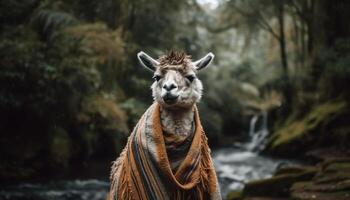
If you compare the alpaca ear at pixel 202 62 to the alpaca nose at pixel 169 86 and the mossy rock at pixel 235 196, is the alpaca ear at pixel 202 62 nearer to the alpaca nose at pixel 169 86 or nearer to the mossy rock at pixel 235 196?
the alpaca nose at pixel 169 86

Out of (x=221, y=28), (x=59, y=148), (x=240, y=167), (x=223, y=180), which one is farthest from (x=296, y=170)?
(x=221, y=28)

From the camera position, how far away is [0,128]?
→ 11.8 metres

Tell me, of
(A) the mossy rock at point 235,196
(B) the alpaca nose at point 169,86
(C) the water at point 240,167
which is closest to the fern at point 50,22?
(C) the water at point 240,167

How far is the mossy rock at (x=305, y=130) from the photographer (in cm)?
1521

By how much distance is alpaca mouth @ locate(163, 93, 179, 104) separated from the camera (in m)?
3.85

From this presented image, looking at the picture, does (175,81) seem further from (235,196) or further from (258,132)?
(258,132)

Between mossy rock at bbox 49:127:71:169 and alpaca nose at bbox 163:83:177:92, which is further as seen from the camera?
mossy rock at bbox 49:127:71:169

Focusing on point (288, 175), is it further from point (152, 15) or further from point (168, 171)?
point (152, 15)

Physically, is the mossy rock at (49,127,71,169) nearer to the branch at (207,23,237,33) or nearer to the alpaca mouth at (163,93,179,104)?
the alpaca mouth at (163,93,179,104)

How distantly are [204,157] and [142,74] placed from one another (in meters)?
15.4

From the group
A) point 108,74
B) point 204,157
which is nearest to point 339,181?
point 204,157

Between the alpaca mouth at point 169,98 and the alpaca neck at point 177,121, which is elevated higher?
the alpaca mouth at point 169,98

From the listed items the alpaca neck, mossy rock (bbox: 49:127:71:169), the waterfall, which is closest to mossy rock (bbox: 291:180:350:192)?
the alpaca neck

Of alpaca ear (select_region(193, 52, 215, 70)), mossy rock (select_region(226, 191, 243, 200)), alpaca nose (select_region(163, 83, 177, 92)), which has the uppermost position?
alpaca ear (select_region(193, 52, 215, 70))
